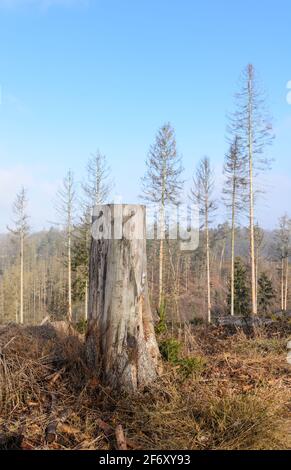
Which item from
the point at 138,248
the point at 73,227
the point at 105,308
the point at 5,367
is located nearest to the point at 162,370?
the point at 105,308

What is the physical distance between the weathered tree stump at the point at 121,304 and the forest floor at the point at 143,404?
19 cm

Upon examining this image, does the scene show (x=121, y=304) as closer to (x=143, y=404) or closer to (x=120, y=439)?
(x=143, y=404)

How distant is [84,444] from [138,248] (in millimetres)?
1897

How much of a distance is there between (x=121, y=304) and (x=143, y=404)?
3.20 ft

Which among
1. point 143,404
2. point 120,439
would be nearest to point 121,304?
point 143,404

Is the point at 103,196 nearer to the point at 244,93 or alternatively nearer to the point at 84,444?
the point at 244,93

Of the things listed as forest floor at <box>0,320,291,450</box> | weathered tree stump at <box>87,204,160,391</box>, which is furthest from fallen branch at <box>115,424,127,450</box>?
weathered tree stump at <box>87,204,160,391</box>

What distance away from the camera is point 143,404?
3562mm

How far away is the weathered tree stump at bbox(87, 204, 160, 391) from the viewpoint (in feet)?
12.6

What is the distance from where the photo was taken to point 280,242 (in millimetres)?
38219

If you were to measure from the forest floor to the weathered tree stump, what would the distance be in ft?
0.62

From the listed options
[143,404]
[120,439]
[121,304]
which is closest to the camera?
[120,439]

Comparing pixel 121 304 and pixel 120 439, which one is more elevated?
pixel 121 304

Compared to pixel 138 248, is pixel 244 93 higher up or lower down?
higher up
